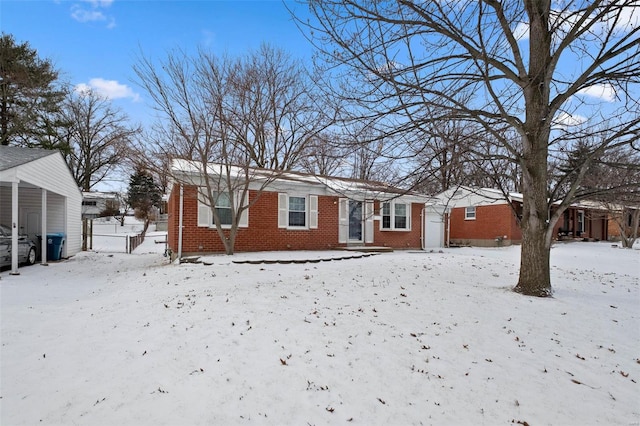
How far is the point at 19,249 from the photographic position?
A: 33.7 ft

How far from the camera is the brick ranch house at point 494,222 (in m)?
21.0

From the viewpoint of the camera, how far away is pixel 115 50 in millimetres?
10297

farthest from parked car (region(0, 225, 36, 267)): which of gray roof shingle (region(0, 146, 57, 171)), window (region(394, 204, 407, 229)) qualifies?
window (region(394, 204, 407, 229))

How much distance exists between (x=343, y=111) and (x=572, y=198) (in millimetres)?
4317

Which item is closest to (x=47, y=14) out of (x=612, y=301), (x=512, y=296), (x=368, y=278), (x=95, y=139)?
(x=368, y=278)

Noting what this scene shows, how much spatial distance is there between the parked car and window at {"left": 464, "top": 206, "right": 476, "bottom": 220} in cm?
2347

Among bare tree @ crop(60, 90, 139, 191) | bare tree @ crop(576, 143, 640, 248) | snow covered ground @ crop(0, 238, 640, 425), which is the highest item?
bare tree @ crop(60, 90, 139, 191)

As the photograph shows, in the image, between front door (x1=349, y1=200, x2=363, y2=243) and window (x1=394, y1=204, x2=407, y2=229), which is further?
window (x1=394, y1=204, x2=407, y2=229)

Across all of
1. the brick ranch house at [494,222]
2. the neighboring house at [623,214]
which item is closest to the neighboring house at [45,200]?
the brick ranch house at [494,222]

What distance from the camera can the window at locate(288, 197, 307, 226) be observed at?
13414 mm

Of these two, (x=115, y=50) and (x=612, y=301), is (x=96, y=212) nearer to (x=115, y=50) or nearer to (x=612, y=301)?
(x=115, y=50)

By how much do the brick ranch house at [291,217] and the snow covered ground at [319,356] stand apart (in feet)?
16.3

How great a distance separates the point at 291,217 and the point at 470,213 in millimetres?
15656

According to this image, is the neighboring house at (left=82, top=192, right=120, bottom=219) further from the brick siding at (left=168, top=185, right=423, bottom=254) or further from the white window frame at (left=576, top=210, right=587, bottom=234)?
the white window frame at (left=576, top=210, right=587, bottom=234)
